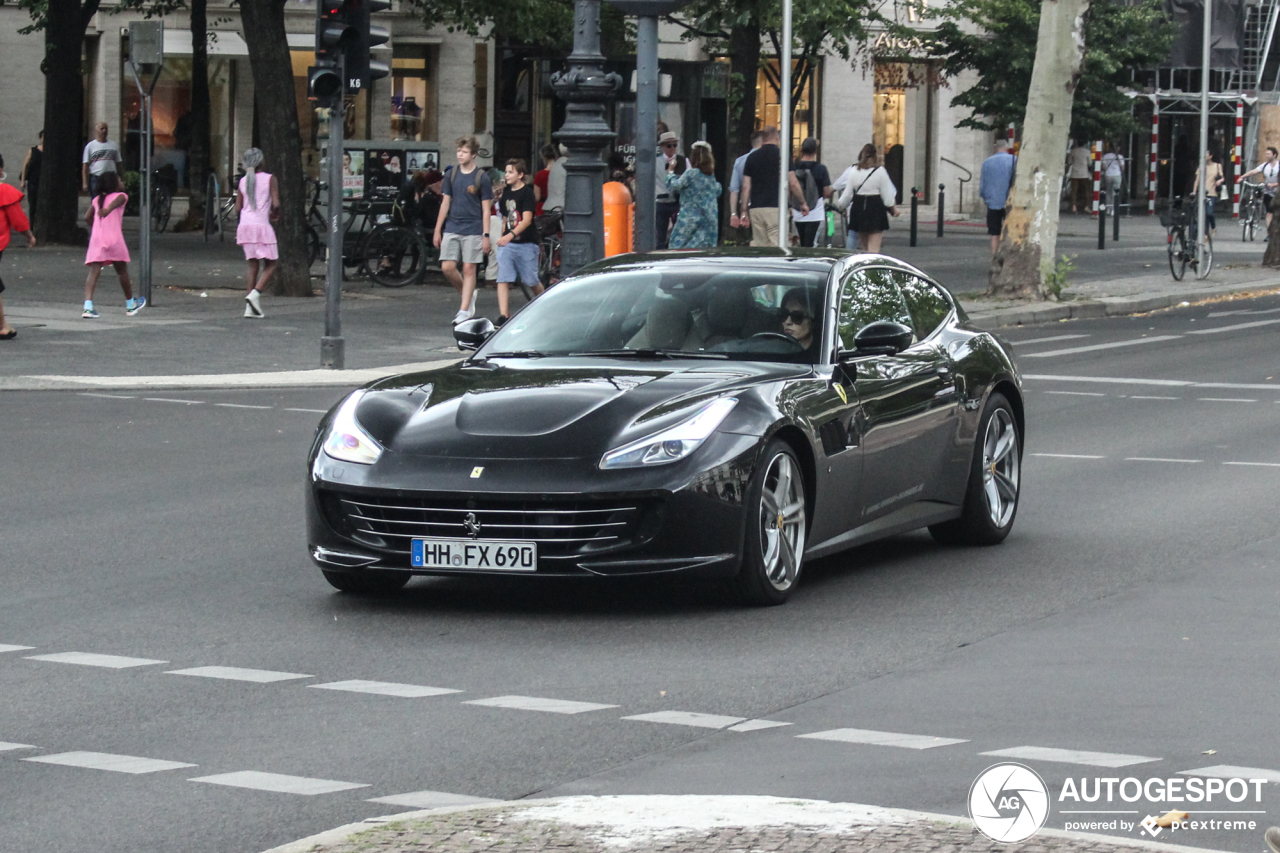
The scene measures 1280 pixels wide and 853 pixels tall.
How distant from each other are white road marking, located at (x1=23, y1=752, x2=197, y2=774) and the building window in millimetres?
44368

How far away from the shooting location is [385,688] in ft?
23.4

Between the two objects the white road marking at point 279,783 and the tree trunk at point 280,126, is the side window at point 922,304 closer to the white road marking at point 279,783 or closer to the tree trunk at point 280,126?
the white road marking at point 279,783

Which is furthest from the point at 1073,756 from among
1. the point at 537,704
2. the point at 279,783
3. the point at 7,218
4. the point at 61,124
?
the point at 61,124

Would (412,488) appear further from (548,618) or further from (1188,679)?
(1188,679)

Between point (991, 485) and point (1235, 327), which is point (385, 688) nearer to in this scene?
point (991, 485)

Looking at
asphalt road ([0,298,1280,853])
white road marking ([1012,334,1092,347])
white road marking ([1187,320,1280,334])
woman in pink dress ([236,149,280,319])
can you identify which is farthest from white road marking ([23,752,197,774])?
white road marking ([1187,320,1280,334])

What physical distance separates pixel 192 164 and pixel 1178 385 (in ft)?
86.4

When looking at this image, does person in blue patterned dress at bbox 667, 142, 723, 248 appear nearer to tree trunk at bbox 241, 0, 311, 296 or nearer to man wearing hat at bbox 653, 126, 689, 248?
man wearing hat at bbox 653, 126, 689, 248

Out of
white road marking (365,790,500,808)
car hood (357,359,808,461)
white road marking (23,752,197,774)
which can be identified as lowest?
white road marking (23,752,197,774)

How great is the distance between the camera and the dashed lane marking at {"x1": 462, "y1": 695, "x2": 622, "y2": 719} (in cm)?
679

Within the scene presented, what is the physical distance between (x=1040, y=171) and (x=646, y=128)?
9.29 metres

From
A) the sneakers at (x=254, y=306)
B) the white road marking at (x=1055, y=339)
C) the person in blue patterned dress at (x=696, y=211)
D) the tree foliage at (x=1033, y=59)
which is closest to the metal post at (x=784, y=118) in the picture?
the person in blue patterned dress at (x=696, y=211)

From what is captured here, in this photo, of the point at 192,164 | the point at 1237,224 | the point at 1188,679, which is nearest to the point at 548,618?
the point at 1188,679

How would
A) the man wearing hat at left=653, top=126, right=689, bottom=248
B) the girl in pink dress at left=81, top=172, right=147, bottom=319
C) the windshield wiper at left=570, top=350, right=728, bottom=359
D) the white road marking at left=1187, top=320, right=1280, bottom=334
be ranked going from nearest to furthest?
1. the windshield wiper at left=570, top=350, right=728, bottom=359
2. the girl in pink dress at left=81, top=172, right=147, bottom=319
3. the white road marking at left=1187, top=320, right=1280, bottom=334
4. the man wearing hat at left=653, top=126, right=689, bottom=248
